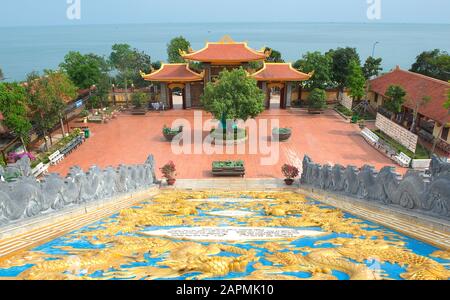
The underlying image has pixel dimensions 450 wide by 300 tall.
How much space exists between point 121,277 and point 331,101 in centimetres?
3832

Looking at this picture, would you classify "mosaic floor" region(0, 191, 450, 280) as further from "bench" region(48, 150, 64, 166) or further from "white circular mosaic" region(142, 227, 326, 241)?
"bench" region(48, 150, 64, 166)

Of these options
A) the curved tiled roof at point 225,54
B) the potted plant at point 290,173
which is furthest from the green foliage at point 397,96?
the potted plant at point 290,173

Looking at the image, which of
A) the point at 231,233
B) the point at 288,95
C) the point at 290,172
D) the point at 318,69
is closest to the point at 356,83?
the point at 318,69

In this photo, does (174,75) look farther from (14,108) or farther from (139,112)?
(14,108)

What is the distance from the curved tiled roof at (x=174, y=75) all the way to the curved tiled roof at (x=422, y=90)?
61.2 ft

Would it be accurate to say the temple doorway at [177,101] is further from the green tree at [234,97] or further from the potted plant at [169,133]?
the green tree at [234,97]

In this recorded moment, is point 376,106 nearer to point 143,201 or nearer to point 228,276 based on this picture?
point 143,201

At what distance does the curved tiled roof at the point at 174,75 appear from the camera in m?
35.6

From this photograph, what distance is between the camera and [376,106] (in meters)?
35.6

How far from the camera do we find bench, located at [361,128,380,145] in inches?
992

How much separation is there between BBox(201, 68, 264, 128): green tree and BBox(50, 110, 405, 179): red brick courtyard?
3.24m

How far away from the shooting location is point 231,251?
21.2 feet
